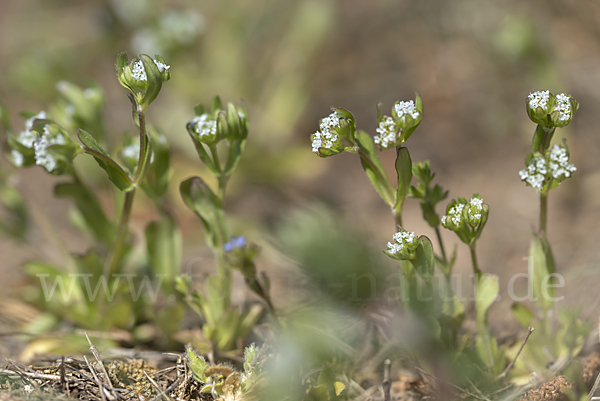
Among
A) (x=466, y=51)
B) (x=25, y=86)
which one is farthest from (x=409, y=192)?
(x=25, y=86)

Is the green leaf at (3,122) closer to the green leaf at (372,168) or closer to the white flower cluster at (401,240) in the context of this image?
the green leaf at (372,168)

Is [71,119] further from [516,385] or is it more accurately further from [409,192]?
[516,385]

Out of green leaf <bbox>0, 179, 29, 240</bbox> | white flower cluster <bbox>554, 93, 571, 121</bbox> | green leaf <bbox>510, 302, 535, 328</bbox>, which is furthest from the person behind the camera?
green leaf <bbox>0, 179, 29, 240</bbox>

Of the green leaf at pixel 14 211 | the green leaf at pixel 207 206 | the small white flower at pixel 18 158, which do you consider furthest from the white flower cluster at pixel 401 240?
the green leaf at pixel 14 211

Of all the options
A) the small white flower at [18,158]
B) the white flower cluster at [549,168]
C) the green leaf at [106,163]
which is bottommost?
the white flower cluster at [549,168]

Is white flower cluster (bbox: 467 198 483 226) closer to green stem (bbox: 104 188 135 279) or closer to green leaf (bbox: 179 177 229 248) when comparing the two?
green leaf (bbox: 179 177 229 248)

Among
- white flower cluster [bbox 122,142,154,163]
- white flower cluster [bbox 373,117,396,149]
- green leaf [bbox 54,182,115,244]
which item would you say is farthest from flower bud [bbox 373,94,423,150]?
green leaf [bbox 54,182,115,244]

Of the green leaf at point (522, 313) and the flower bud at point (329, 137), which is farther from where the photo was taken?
the green leaf at point (522, 313)
